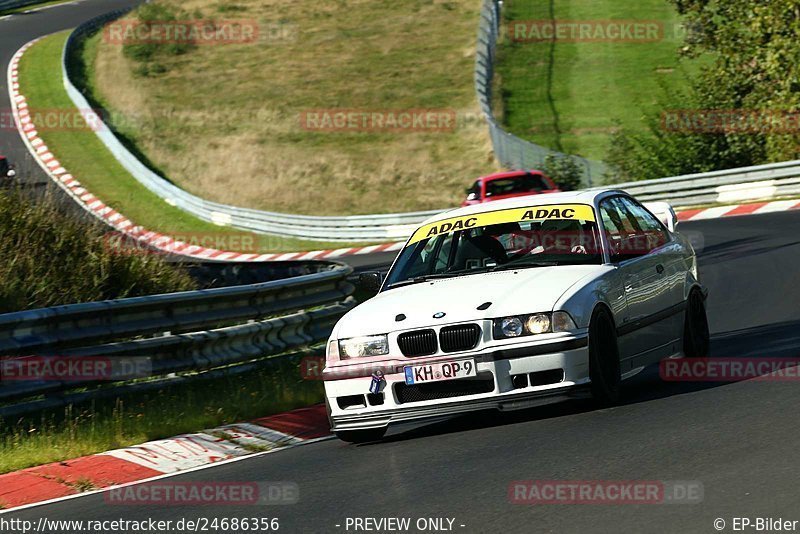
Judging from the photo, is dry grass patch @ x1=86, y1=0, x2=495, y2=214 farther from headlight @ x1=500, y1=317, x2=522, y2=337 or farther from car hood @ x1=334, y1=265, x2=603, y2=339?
headlight @ x1=500, y1=317, x2=522, y2=337

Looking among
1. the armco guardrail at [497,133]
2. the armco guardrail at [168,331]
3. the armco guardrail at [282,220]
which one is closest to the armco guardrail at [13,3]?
the armco guardrail at [497,133]

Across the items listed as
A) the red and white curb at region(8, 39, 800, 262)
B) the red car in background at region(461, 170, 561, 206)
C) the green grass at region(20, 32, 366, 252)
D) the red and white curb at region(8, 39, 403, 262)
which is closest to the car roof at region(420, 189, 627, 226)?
the red and white curb at region(8, 39, 800, 262)

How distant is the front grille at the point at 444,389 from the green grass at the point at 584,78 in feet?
102

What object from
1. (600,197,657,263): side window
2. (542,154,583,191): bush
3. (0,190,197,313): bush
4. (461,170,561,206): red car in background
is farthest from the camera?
(542,154,583,191): bush

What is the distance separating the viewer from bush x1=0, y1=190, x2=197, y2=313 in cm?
1201

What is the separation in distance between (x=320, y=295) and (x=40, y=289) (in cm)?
268

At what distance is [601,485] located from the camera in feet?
19.9

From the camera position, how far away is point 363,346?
811 cm

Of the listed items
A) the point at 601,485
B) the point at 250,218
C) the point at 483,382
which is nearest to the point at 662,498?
the point at 601,485

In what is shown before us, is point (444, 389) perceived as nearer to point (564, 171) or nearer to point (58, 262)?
point (58, 262)

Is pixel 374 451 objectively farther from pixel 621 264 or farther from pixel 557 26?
pixel 557 26

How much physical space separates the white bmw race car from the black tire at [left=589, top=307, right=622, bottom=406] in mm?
11

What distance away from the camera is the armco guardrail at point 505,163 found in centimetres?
2688

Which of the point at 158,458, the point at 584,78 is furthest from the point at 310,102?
the point at 158,458
